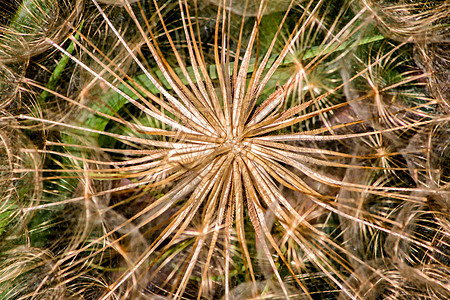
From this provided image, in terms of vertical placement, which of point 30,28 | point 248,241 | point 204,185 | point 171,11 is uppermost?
point 171,11

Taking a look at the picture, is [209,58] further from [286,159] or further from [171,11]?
[286,159]

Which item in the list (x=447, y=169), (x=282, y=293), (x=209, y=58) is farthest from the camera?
(x=209, y=58)

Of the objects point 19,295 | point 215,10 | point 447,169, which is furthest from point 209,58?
point 19,295

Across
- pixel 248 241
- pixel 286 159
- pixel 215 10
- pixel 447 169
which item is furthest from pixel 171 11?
pixel 447 169

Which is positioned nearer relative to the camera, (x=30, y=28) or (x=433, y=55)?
(x=433, y=55)

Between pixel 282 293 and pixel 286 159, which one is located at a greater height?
pixel 286 159

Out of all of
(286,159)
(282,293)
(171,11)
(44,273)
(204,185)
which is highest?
(171,11)

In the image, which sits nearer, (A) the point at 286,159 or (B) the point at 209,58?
(A) the point at 286,159

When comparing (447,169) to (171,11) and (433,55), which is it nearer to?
(433,55)

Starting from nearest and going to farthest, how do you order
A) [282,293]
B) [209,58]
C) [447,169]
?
1. [282,293]
2. [447,169]
3. [209,58]
